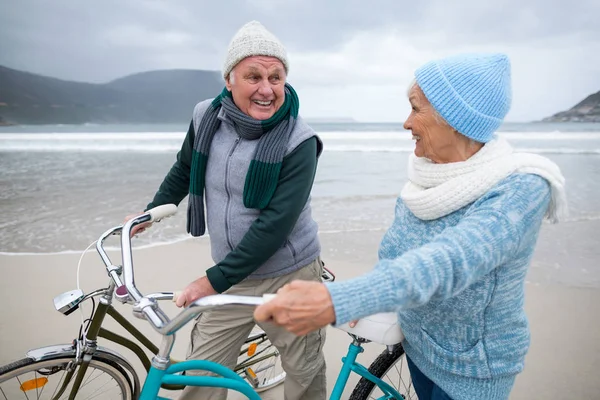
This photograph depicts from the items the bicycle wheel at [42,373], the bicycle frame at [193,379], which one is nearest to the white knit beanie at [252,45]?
the bicycle frame at [193,379]

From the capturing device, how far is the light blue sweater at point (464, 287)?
0.82 meters

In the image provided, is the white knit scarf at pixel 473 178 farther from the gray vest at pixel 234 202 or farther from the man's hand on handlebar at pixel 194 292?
the man's hand on handlebar at pixel 194 292

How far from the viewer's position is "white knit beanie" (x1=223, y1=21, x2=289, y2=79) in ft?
5.32

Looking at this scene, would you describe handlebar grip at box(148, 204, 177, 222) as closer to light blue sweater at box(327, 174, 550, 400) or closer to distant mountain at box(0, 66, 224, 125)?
light blue sweater at box(327, 174, 550, 400)

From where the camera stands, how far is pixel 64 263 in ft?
13.8

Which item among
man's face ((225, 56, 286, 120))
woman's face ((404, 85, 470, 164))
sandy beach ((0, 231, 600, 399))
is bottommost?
sandy beach ((0, 231, 600, 399))

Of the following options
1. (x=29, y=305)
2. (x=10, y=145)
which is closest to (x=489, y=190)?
(x=29, y=305)

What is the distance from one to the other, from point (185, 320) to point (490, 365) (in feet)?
2.86

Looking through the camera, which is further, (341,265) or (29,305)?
(341,265)

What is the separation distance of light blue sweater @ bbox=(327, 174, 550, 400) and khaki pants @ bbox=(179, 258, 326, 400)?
0.58 metres

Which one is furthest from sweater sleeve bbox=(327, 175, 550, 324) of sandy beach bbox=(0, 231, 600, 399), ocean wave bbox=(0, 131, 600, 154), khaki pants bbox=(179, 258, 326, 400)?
ocean wave bbox=(0, 131, 600, 154)

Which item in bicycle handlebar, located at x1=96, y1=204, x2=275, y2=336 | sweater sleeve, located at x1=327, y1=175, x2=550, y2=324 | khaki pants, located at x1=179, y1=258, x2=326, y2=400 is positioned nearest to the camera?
sweater sleeve, located at x1=327, y1=175, x2=550, y2=324

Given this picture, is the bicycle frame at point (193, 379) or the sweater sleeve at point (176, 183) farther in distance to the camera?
the sweater sleeve at point (176, 183)

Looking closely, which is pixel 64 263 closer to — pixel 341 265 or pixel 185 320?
pixel 341 265
